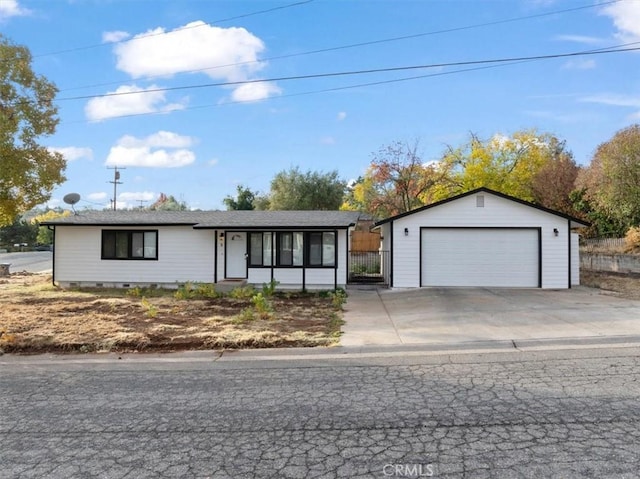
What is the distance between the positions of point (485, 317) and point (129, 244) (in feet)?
44.4

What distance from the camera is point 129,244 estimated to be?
712 inches

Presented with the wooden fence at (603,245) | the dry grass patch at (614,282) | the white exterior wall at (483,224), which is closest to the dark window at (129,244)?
the white exterior wall at (483,224)

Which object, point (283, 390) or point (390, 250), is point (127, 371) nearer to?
point (283, 390)

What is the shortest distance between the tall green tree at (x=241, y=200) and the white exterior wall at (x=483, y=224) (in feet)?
106

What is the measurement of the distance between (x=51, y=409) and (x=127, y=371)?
1.59 meters

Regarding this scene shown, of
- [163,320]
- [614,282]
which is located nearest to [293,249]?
[163,320]

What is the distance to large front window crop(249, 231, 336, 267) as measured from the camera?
1706cm

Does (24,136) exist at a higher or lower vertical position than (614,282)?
higher

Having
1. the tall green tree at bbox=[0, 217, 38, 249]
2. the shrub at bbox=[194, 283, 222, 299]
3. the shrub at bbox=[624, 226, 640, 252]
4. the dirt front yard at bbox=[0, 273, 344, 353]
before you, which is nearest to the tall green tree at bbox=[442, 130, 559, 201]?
the shrub at bbox=[624, 226, 640, 252]

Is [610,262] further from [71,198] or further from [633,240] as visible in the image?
[71,198]

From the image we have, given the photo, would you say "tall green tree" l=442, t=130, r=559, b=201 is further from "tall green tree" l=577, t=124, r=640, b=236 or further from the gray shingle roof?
the gray shingle roof

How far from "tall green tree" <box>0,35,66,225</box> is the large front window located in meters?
7.09

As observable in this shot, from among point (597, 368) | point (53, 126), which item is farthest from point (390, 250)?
point (53, 126)

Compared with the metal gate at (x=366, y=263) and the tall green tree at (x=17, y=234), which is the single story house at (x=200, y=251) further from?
the tall green tree at (x=17, y=234)
